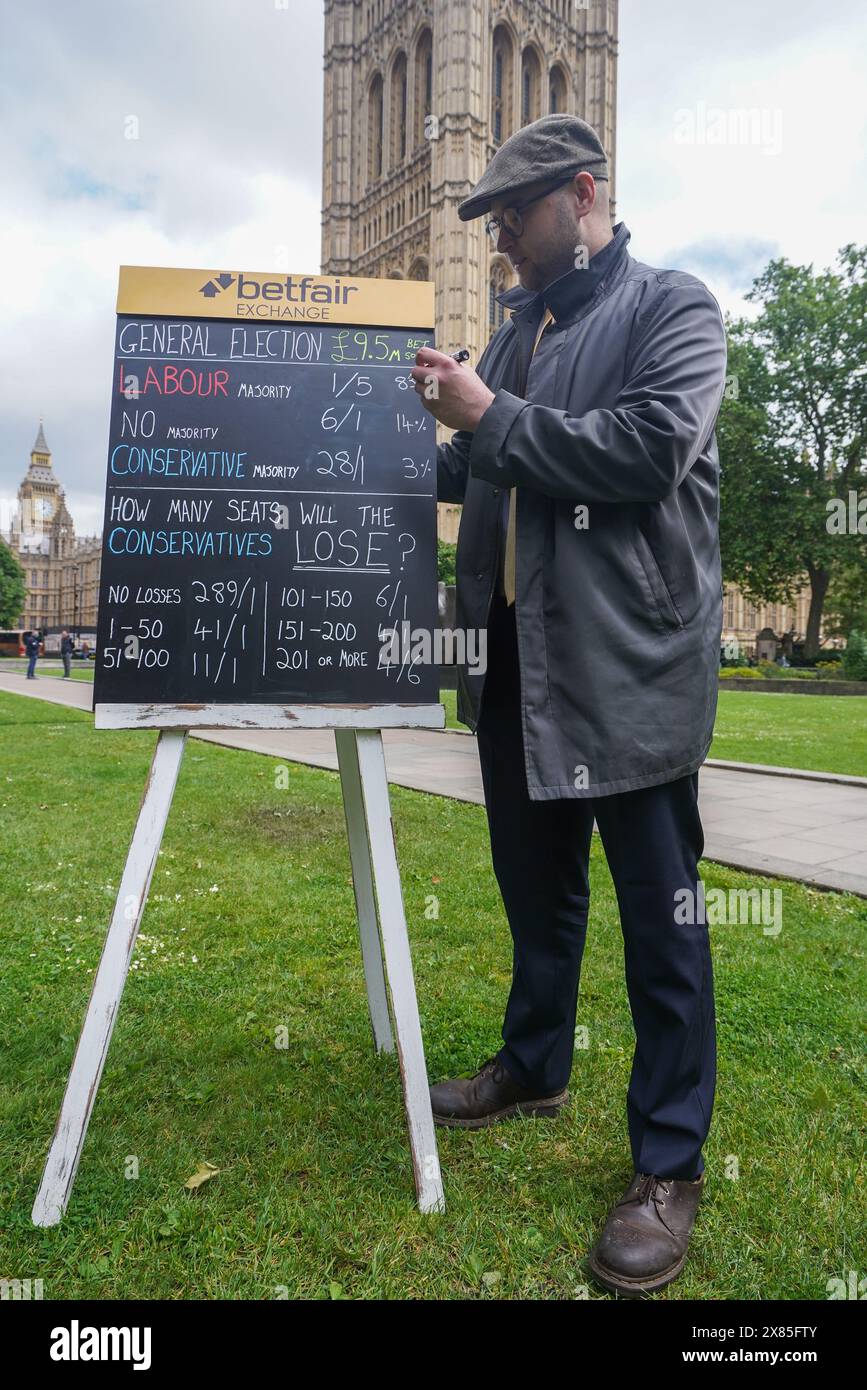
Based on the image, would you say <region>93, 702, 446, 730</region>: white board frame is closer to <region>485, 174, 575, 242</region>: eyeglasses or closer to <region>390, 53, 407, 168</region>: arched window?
<region>485, 174, 575, 242</region>: eyeglasses

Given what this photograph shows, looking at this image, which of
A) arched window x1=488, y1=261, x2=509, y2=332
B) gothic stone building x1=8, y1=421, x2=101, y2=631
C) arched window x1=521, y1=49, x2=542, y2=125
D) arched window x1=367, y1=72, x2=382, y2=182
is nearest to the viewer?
arched window x1=488, y1=261, x2=509, y2=332

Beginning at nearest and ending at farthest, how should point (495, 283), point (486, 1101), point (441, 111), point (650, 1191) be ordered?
point (650, 1191)
point (486, 1101)
point (441, 111)
point (495, 283)

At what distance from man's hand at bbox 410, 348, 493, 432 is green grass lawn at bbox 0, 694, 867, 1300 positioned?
1988 millimetres

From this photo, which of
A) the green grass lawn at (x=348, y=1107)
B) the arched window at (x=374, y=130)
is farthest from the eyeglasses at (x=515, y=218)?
the arched window at (x=374, y=130)

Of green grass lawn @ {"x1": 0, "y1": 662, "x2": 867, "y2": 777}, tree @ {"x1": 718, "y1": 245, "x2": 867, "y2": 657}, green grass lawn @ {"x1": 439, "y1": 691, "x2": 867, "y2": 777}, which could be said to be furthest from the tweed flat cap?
tree @ {"x1": 718, "y1": 245, "x2": 867, "y2": 657}

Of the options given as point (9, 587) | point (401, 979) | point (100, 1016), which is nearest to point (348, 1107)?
point (401, 979)

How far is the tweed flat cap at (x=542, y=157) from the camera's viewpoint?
2.21m

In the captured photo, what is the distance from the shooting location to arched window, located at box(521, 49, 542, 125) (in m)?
66.0

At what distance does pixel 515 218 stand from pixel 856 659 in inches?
1120

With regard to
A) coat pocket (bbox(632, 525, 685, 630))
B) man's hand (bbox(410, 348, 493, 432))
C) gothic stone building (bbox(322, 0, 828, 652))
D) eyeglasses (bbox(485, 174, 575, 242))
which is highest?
gothic stone building (bbox(322, 0, 828, 652))

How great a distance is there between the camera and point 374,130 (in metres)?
71.6

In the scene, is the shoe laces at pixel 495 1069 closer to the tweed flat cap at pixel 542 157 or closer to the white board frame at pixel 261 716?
the white board frame at pixel 261 716

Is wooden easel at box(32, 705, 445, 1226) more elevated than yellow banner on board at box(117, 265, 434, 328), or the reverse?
yellow banner on board at box(117, 265, 434, 328)

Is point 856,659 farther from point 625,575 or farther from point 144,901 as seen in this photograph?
point 144,901
